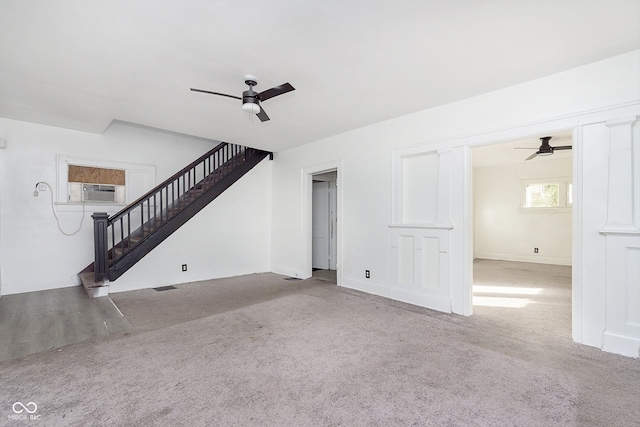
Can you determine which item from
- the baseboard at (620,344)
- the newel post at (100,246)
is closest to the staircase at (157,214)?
the newel post at (100,246)

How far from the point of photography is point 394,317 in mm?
3666

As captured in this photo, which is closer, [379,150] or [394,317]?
[394,317]

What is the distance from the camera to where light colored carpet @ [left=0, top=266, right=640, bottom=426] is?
187 centimetres

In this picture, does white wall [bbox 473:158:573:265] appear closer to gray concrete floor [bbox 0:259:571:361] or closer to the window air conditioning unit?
gray concrete floor [bbox 0:259:571:361]

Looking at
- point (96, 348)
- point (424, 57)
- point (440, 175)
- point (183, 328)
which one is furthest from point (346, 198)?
point (96, 348)

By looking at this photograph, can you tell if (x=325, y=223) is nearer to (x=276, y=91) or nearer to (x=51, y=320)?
(x=276, y=91)

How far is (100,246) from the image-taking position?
14.8 feet

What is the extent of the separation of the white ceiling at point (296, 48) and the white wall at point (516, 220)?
239 inches

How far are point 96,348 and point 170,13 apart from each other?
295 cm

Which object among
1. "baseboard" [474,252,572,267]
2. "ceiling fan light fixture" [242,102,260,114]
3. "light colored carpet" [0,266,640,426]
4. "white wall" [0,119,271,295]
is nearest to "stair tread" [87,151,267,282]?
"white wall" [0,119,271,295]

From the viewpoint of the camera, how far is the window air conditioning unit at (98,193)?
5266 mm

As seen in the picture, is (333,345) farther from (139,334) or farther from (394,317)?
(139,334)

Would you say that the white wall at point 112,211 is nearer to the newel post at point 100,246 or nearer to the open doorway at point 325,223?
the newel post at point 100,246

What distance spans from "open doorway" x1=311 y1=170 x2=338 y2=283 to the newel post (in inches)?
152
